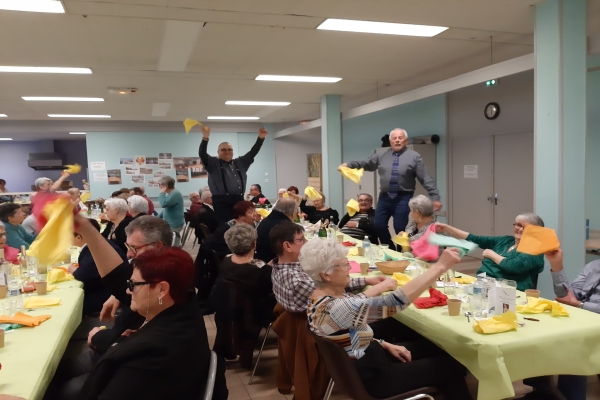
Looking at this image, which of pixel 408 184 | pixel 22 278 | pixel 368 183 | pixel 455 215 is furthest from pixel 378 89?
pixel 22 278

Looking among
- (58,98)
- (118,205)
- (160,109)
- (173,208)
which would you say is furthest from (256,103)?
(118,205)

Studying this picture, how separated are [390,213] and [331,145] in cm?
340

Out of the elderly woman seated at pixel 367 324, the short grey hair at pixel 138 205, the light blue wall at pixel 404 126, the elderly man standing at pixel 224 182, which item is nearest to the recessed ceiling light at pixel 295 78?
the elderly man standing at pixel 224 182

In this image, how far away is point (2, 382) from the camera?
5.57ft

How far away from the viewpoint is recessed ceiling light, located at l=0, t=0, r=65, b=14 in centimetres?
351

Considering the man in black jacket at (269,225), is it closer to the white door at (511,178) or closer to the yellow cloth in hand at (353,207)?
the yellow cloth in hand at (353,207)

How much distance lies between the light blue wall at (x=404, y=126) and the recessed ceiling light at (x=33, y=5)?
242 inches

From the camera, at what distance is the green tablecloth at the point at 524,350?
1951mm

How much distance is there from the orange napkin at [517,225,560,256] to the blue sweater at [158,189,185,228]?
6125 millimetres

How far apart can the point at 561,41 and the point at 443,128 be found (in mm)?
4158

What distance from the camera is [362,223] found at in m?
5.36

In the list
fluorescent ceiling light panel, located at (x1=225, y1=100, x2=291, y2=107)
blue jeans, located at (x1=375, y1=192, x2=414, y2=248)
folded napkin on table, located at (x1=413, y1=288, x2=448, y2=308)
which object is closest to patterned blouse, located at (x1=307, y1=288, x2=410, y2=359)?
folded napkin on table, located at (x1=413, y1=288, x2=448, y2=308)

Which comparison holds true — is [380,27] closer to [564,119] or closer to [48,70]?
[564,119]

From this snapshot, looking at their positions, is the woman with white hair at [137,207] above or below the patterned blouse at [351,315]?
above
